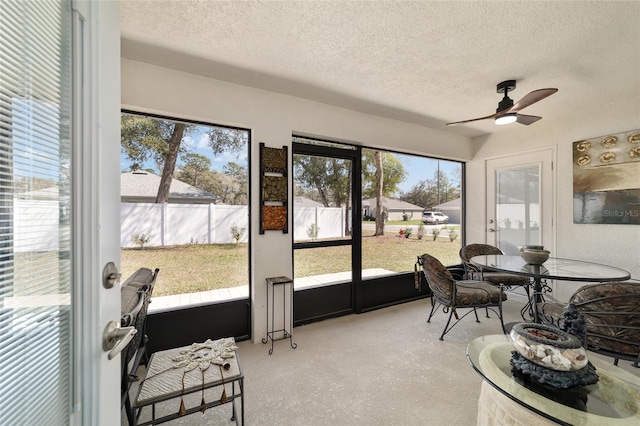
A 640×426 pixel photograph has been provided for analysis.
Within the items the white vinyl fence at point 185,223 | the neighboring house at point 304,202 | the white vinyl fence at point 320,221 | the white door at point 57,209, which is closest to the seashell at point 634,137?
the white vinyl fence at point 320,221

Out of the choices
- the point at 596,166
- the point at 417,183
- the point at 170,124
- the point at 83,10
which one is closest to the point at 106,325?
the point at 83,10

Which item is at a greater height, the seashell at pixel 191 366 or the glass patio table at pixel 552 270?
the glass patio table at pixel 552 270

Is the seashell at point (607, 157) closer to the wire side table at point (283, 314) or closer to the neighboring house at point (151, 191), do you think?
the wire side table at point (283, 314)

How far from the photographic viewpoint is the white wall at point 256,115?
2326 millimetres

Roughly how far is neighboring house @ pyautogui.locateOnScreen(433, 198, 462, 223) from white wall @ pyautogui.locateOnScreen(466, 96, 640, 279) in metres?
0.41

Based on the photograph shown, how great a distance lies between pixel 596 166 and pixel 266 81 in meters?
3.91

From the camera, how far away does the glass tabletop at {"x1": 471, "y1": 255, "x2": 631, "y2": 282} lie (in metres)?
2.36

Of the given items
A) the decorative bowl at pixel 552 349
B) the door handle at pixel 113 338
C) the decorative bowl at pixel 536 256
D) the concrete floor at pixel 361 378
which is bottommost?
the concrete floor at pixel 361 378

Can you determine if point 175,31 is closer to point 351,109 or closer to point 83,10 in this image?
point 83,10

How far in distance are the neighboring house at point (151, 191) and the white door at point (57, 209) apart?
1.73m

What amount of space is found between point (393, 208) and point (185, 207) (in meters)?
2.69

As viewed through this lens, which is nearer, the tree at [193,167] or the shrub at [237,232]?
the tree at [193,167]

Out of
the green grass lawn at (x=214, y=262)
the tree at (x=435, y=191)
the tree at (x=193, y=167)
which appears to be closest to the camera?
the green grass lawn at (x=214, y=262)

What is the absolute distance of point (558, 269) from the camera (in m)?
2.72
